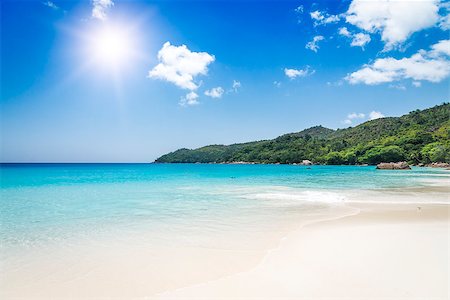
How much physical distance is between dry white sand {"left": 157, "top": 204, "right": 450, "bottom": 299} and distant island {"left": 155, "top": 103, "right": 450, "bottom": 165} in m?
86.1

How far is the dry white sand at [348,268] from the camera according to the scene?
178 inches

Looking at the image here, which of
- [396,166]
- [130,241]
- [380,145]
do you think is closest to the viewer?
[130,241]

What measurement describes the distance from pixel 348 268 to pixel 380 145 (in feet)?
377

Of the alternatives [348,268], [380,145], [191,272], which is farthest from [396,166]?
[191,272]

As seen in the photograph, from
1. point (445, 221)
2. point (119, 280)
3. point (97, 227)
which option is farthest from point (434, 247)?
point (97, 227)

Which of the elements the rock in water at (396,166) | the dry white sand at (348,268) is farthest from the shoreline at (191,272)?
the rock in water at (396,166)

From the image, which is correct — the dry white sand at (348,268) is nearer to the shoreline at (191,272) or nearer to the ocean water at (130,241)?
the shoreline at (191,272)

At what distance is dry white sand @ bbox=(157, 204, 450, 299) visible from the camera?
178 inches

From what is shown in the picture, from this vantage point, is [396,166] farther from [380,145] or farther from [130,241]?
[130,241]

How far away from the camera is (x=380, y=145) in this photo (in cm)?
10594

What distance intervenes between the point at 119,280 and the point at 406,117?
154644mm

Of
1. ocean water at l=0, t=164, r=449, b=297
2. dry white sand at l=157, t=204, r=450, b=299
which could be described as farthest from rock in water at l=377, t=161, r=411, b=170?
dry white sand at l=157, t=204, r=450, b=299

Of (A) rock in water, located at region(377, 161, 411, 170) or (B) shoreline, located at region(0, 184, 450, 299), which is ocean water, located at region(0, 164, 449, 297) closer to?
(B) shoreline, located at region(0, 184, 450, 299)

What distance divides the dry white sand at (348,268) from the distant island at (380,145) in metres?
86.1
